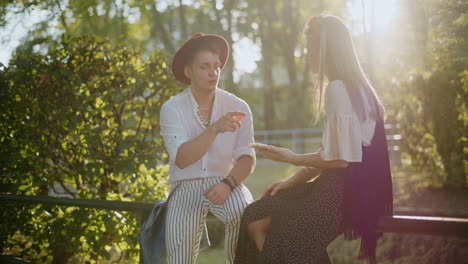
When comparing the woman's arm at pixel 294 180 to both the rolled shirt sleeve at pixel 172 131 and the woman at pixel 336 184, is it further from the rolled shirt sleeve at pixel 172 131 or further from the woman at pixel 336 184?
the rolled shirt sleeve at pixel 172 131

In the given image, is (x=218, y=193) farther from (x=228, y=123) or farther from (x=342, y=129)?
(x=342, y=129)

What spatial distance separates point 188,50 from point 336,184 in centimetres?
128

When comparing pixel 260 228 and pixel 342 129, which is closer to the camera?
pixel 342 129

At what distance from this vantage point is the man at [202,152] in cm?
264

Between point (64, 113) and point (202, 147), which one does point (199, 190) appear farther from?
point (64, 113)

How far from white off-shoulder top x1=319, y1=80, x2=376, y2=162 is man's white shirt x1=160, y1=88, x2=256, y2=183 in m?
0.72

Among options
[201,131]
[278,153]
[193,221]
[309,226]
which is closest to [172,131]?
[201,131]

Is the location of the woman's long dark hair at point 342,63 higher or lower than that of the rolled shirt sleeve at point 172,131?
higher

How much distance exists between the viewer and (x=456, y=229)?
5.80 ft

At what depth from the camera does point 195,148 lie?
264 cm

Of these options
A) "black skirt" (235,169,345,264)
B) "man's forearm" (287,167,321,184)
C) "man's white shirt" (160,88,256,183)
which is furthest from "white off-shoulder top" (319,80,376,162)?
"man's white shirt" (160,88,256,183)

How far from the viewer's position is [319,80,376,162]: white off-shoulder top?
222cm

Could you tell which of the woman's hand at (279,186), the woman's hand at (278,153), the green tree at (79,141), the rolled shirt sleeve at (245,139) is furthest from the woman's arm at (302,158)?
the green tree at (79,141)

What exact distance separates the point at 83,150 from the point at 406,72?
7.08 m
